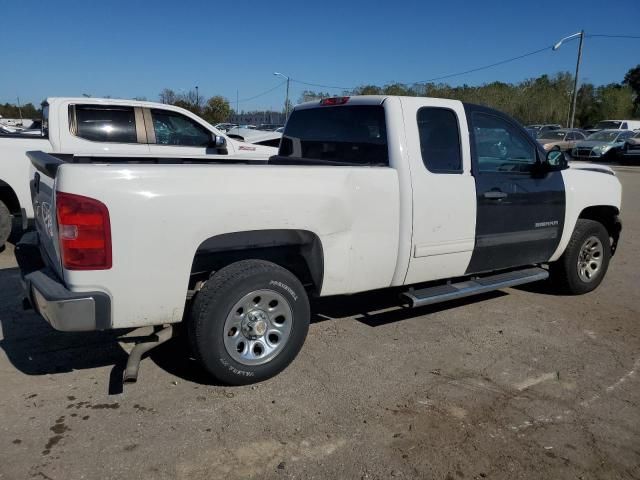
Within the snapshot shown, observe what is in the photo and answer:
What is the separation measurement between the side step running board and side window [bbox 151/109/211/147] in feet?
16.2

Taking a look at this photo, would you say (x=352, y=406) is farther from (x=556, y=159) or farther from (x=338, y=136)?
(x=556, y=159)

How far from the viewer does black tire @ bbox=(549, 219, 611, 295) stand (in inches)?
219

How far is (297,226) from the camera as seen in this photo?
3582 millimetres

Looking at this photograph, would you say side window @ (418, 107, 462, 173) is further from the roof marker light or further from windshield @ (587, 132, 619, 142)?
windshield @ (587, 132, 619, 142)

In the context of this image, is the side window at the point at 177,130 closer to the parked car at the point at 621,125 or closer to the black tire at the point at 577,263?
the black tire at the point at 577,263

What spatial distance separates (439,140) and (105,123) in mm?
5014

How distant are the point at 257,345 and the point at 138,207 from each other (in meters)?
1.22

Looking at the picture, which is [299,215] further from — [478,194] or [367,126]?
[478,194]

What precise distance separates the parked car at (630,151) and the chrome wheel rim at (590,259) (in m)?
23.5

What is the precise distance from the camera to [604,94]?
59062 millimetres

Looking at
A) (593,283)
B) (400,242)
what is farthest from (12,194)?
(593,283)

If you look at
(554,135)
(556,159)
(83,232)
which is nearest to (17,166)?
(83,232)

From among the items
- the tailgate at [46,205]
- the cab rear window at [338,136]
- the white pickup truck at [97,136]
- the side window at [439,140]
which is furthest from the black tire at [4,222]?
the side window at [439,140]

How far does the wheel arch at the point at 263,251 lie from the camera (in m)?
3.50
